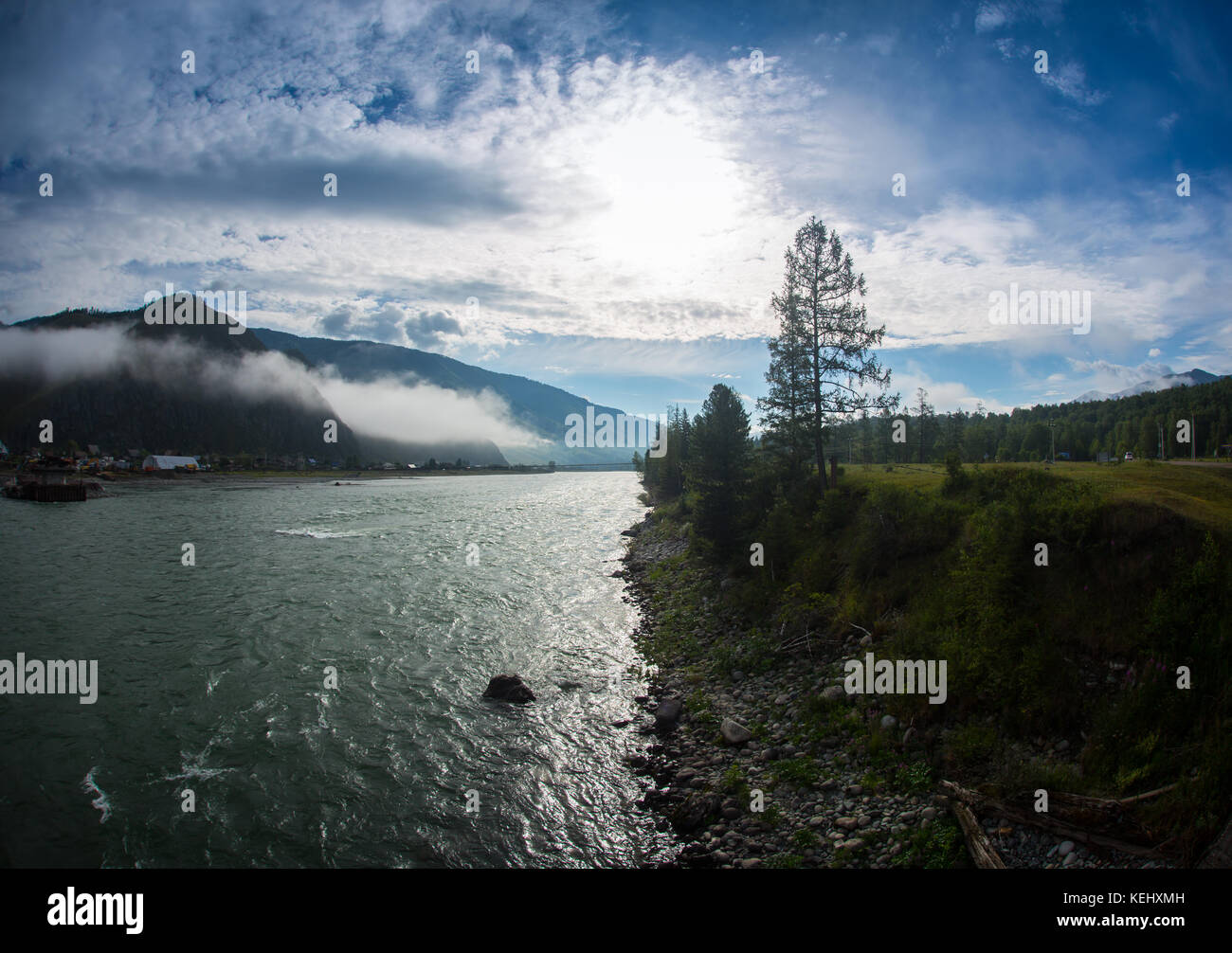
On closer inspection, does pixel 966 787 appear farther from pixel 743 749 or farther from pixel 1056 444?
pixel 1056 444

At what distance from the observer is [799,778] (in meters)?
13.1

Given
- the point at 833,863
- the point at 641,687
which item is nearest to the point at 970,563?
the point at 833,863

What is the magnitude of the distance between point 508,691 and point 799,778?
1019 centimetres

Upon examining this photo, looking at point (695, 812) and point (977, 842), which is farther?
point (695, 812)

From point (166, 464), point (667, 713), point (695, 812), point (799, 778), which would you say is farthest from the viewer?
point (166, 464)

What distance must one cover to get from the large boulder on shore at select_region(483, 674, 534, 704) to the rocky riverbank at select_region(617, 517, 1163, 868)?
13.6 ft

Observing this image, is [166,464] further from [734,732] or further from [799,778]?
[799,778]

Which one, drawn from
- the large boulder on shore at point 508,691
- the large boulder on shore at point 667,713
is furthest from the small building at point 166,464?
the large boulder on shore at point 667,713

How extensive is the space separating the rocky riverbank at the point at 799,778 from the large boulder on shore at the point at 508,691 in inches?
163

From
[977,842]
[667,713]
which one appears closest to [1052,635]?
[977,842]

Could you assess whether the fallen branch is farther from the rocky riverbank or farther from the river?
the river

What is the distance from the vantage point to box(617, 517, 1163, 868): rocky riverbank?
33.2 feet

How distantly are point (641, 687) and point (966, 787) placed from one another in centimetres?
1128

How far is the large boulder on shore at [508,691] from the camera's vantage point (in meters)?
18.8
